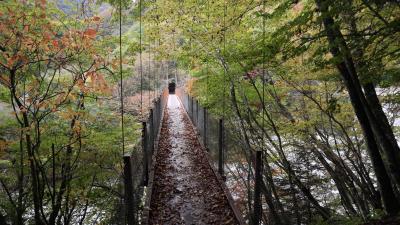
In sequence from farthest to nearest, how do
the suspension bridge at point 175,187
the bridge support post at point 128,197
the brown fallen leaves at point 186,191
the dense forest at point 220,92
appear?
the brown fallen leaves at point 186,191, the suspension bridge at point 175,187, the dense forest at point 220,92, the bridge support post at point 128,197

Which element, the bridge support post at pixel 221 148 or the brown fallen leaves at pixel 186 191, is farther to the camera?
the bridge support post at pixel 221 148

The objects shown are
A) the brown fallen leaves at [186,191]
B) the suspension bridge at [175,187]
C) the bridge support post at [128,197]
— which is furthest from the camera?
the brown fallen leaves at [186,191]

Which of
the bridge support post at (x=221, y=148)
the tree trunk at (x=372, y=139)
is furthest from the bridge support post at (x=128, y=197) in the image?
the tree trunk at (x=372, y=139)

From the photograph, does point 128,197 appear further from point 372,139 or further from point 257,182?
point 372,139

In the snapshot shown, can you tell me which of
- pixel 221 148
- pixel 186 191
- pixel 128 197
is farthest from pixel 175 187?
pixel 128 197

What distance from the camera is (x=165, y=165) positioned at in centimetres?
826

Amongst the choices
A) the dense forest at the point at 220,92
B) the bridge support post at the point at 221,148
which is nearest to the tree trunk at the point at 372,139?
the dense forest at the point at 220,92

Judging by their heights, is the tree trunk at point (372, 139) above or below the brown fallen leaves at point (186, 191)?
above

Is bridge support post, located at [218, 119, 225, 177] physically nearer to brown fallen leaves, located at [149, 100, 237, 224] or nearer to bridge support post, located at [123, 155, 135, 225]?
brown fallen leaves, located at [149, 100, 237, 224]

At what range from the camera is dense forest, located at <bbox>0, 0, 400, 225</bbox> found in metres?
4.49

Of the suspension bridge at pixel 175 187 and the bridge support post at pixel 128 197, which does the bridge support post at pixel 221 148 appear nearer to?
the suspension bridge at pixel 175 187

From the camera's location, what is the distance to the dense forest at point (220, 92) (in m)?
4.49

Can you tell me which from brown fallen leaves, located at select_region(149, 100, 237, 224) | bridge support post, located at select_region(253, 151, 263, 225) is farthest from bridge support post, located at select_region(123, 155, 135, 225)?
bridge support post, located at select_region(253, 151, 263, 225)

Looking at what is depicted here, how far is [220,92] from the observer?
11.5m
